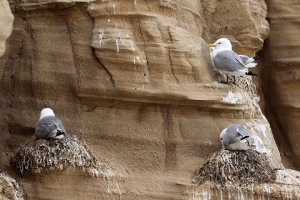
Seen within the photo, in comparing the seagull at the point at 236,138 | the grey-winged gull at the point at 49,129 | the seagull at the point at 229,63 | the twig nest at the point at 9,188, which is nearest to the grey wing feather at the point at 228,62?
the seagull at the point at 229,63

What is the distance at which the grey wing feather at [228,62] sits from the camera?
19.7ft

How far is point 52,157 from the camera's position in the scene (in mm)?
5328

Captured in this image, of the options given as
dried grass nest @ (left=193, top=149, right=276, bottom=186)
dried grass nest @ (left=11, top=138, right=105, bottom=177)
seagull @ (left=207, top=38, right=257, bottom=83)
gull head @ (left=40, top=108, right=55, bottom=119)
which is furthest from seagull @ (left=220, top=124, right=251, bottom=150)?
gull head @ (left=40, top=108, right=55, bottom=119)

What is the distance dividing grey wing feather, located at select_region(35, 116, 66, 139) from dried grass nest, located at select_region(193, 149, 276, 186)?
143cm

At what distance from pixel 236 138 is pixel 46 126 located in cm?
177

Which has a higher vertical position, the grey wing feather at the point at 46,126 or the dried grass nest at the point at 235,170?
the grey wing feather at the point at 46,126

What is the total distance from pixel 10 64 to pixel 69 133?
3.15 ft

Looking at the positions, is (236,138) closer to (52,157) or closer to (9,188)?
(52,157)

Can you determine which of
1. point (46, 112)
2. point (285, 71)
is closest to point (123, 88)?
point (46, 112)

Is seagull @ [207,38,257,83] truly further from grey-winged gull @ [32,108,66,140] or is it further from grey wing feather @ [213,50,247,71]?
grey-winged gull @ [32,108,66,140]

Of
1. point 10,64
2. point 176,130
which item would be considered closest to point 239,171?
point 176,130

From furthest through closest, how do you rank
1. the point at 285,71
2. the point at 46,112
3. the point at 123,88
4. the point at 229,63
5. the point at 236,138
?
the point at 285,71 < the point at 229,63 < the point at 123,88 < the point at 236,138 < the point at 46,112

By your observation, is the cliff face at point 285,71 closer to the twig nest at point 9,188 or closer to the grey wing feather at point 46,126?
the grey wing feather at point 46,126

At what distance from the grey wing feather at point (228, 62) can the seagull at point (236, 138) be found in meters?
0.60
